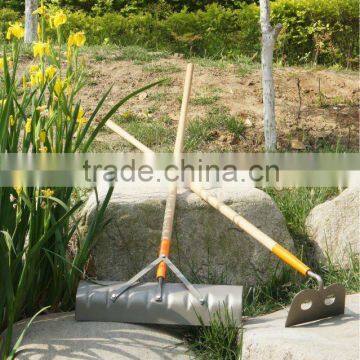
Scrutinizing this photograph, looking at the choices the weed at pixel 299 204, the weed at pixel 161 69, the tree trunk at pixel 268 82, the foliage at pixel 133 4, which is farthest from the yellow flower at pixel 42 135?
the foliage at pixel 133 4

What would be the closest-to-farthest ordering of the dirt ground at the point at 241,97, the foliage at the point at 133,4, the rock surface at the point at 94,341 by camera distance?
1. the rock surface at the point at 94,341
2. the dirt ground at the point at 241,97
3. the foliage at the point at 133,4

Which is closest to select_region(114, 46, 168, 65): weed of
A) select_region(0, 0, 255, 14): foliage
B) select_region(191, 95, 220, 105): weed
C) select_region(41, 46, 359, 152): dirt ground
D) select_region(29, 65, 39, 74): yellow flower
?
select_region(41, 46, 359, 152): dirt ground

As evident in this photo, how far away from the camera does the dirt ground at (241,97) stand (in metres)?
6.22

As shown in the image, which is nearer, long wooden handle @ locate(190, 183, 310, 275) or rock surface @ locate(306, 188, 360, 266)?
long wooden handle @ locate(190, 183, 310, 275)

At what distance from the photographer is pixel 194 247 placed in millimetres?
4215

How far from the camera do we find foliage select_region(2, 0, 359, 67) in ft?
28.5

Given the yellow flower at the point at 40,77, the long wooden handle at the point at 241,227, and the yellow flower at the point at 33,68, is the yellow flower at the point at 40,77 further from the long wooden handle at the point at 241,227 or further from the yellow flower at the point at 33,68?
the long wooden handle at the point at 241,227

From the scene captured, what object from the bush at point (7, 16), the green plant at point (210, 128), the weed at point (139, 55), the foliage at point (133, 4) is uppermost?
the foliage at point (133, 4)

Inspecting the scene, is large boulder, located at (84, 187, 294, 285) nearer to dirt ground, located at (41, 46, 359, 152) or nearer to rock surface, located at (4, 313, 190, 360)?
rock surface, located at (4, 313, 190, 360)

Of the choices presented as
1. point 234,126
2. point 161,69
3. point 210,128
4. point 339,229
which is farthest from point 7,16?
point 339,229

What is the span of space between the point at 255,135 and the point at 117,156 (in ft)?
3.92

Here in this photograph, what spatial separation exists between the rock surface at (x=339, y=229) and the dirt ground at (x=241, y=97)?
4.68 feet

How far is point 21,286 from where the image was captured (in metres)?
3.45

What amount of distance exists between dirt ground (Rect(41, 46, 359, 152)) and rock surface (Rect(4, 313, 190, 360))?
251cm
